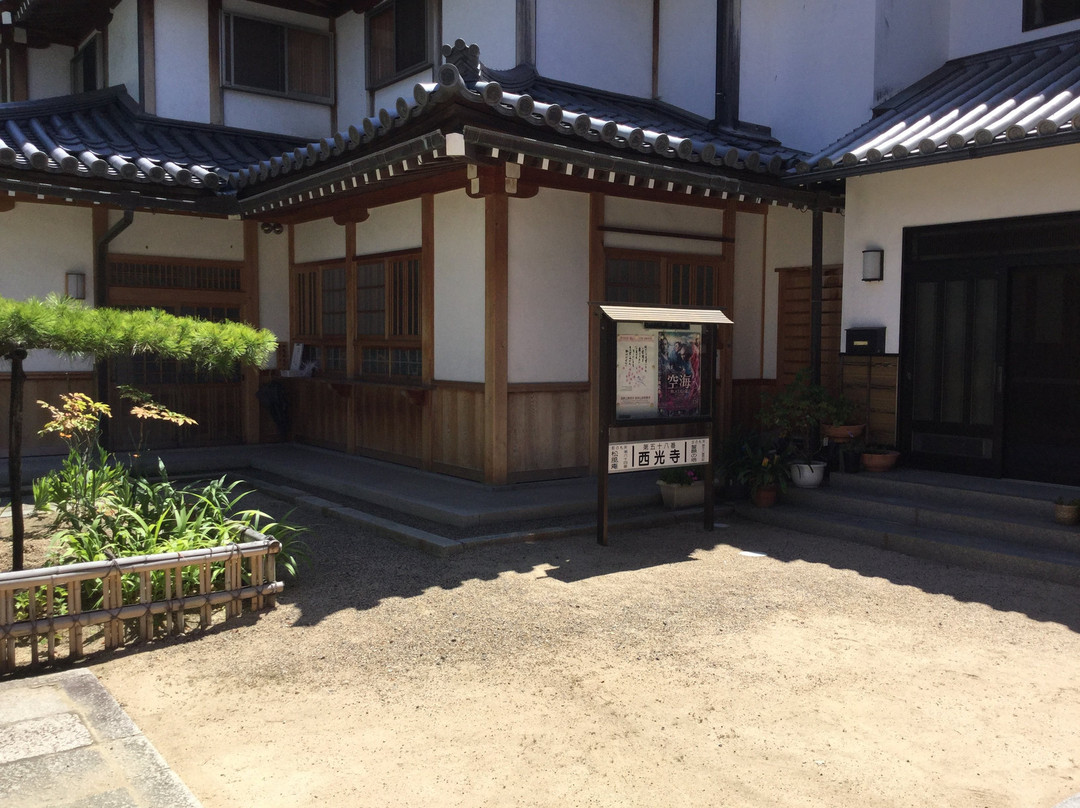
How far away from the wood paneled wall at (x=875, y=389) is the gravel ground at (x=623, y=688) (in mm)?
2447

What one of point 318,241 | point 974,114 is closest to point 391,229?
point 318,241

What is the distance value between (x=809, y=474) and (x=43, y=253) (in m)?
9.15

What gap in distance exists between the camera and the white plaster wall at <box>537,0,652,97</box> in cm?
1016

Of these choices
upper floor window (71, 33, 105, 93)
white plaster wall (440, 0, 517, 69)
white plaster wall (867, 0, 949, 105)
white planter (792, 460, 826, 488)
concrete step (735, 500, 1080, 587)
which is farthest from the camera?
upper floor window (71, 33, 105, 93)

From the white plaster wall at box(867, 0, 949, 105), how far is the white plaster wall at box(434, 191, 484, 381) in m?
4.95

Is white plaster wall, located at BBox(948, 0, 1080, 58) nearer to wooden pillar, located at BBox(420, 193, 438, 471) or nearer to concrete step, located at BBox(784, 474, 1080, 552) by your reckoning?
concrete step, located at BBox(784, 474, 1080, 552)

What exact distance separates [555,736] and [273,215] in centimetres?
899

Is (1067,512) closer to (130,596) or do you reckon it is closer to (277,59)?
(130,596)

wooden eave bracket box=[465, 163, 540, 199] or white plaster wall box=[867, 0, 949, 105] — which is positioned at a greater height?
white plaster wall box=[867, 0, 949, 105]

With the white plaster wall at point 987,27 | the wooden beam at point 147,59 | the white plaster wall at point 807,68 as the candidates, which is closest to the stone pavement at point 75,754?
the wooden beam at point 147,59

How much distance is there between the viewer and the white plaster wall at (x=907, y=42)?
9.53 m

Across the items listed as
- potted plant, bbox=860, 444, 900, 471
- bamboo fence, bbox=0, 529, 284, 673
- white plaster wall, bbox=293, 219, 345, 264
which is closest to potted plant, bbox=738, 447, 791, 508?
potted plant, bbox=860, 444, 900, 471

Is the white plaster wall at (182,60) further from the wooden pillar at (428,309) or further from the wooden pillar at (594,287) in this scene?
the wooden pillar at (594,287)

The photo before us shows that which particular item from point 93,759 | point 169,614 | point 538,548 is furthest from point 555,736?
point 538,548
